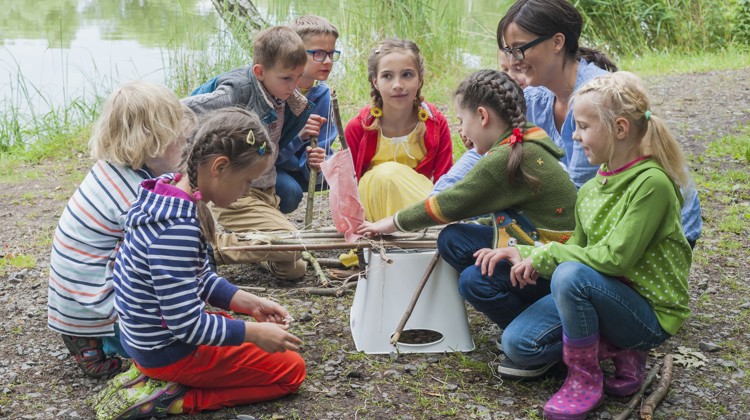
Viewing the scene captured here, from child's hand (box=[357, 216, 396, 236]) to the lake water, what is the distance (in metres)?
4.65

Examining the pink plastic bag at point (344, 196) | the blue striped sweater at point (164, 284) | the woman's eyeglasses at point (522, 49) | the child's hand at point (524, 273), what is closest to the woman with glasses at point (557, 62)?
the woman's eyeglasses at point (522, 49)

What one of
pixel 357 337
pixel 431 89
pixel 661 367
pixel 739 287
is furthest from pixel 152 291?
pixel 431 89

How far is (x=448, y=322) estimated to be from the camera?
3.22m

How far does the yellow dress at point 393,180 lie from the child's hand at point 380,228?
0.51m

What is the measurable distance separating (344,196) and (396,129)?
0.81m

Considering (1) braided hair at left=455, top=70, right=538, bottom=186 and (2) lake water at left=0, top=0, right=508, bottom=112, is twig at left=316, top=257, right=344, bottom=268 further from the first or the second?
(2) lake water at left=0, top=0, right=508, bottom=112

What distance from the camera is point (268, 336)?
262 cm

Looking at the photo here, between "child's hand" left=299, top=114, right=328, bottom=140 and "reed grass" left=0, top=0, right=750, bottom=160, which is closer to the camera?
"child's hand" left=299, top=114, right=328, bottom=140

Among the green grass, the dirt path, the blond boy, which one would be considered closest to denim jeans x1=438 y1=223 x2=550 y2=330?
the dirt path

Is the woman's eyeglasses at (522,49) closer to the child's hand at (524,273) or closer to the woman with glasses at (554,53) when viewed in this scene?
the woman with glasses at (554,53)

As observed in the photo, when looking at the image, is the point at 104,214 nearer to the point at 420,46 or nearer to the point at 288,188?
the point at 288,188

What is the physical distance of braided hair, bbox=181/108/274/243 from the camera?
2.57 m

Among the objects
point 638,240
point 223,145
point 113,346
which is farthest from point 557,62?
point 113,346

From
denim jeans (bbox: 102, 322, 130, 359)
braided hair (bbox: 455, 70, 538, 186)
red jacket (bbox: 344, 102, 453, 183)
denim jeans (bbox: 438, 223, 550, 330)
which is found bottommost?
denim jeans (bbox: 102, 322, 130, 359)
